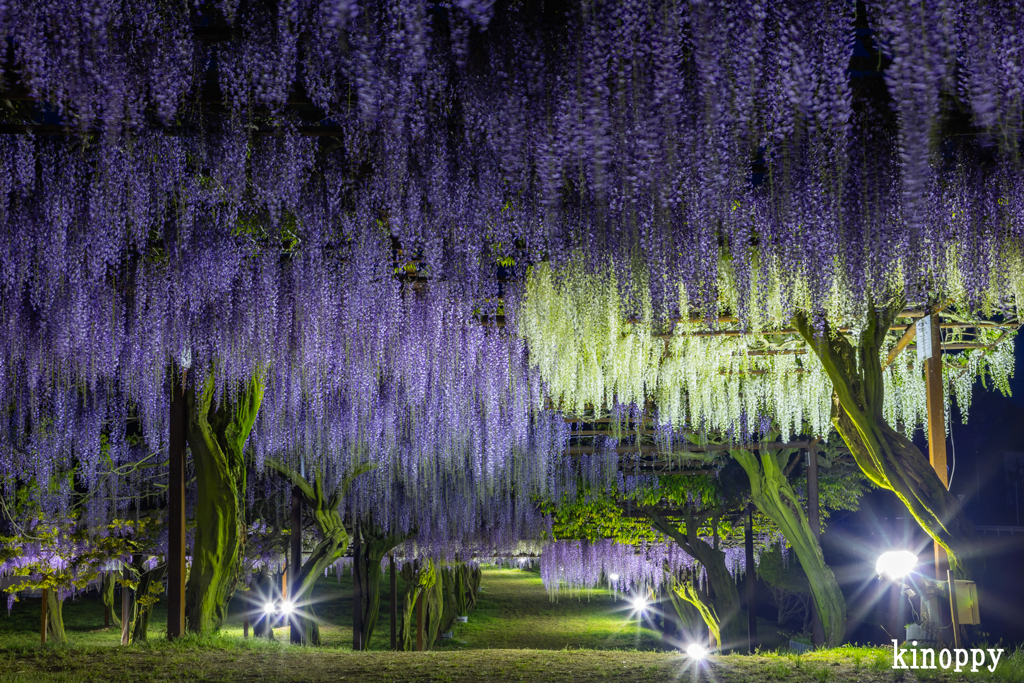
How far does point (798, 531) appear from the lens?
12.5 meters

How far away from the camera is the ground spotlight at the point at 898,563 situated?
6.39 m

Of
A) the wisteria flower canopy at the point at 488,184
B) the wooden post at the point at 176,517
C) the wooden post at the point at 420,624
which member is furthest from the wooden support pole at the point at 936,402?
the wooden post at the point at 420,624

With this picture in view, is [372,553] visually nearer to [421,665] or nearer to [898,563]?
[421,665]

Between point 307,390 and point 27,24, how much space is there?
5614 mm

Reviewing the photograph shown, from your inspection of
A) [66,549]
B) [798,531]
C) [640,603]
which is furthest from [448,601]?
[66,549]

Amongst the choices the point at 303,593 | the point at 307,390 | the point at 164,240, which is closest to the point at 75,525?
the point at 303,593

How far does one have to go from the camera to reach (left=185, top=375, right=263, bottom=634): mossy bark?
7.62 meters

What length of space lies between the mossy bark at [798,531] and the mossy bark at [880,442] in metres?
6.52

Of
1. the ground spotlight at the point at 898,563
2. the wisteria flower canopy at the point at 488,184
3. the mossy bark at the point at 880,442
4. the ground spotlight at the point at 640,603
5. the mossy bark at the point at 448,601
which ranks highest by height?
the wisteria flower canopy at the point at 488,184

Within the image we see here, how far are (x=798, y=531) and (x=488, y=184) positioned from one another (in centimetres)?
977

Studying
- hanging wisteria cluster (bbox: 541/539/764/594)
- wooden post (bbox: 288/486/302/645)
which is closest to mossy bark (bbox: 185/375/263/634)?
wooden post (bbox: 288/486/302/645)

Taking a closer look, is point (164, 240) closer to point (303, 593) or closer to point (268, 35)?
point (268, 35)

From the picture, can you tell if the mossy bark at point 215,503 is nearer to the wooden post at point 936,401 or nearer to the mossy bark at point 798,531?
the wooden post at point 936,401

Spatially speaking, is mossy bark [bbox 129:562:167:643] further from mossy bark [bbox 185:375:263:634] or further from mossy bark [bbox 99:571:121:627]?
mossy bark [bbox 185:375:263:634]
